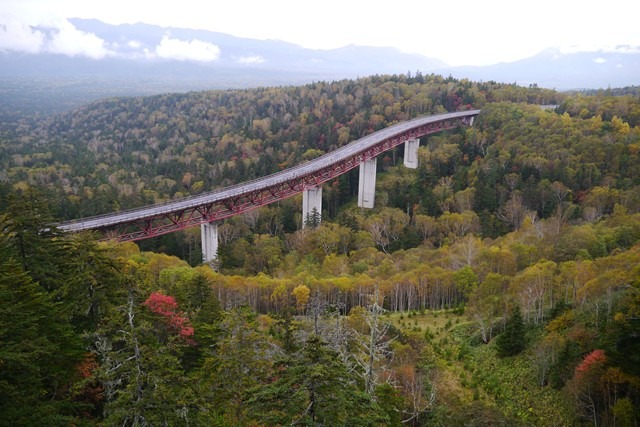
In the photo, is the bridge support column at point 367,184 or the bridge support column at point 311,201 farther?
the bridge support column at point 367,184

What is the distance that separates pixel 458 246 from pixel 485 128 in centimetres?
4506

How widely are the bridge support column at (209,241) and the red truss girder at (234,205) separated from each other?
1.04 m

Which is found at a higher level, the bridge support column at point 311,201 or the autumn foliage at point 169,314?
the autumn foliage at point 169,314

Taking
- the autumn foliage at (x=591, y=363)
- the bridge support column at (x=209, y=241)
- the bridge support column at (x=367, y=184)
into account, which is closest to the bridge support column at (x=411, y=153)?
the bridge support column at (x=367, y=184)

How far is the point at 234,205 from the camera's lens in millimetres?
55500

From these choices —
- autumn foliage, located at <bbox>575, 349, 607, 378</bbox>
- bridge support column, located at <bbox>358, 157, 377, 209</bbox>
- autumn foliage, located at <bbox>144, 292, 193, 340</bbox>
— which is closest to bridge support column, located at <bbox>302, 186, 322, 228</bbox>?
bridge support column, located at <bbox>358, 157, 377, 209</bbox>

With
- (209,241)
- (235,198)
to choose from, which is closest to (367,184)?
(235,198)

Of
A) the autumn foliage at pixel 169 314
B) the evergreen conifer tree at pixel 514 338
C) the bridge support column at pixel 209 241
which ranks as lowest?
the bridge support column at pixel 209 241

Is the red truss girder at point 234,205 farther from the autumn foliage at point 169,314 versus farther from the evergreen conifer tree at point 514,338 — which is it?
the evergreen conifer tree at point 514,338

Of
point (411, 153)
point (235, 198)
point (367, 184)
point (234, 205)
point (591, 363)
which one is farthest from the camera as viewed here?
point (411, 153)

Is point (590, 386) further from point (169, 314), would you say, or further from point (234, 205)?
point (234, 205)

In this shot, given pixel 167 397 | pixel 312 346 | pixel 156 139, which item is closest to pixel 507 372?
pixel 312 346

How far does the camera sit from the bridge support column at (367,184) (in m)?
73.6

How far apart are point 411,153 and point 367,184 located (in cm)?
1484
